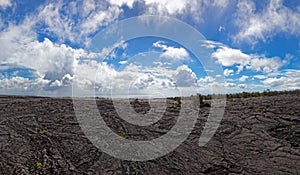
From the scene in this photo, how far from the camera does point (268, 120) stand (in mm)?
13133

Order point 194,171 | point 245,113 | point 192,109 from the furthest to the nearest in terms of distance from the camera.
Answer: point 192,109 → point 245,113 → point 194,171

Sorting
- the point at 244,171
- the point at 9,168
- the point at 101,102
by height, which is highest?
the point at 101,102

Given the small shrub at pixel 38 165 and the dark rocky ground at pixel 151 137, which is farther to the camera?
the dark rocky ground at pixel 151 137

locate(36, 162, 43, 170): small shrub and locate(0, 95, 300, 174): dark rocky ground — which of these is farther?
locate(0, 95, 300, 174): dark rocky ground

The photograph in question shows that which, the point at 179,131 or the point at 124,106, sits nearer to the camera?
the point at 179,131

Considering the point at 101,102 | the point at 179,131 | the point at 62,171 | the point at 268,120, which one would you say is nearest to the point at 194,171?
the point at 179,131

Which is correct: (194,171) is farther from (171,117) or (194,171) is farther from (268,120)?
(268,120)

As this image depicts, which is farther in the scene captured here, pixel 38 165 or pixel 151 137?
pixel 151 137

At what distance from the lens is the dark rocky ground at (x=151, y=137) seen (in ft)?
27.9

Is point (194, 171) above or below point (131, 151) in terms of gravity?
below

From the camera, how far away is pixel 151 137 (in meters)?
11.1

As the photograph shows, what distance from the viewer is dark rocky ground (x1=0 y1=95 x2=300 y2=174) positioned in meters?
8.51

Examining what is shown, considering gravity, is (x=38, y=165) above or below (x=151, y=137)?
below

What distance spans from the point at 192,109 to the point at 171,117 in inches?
80.8
